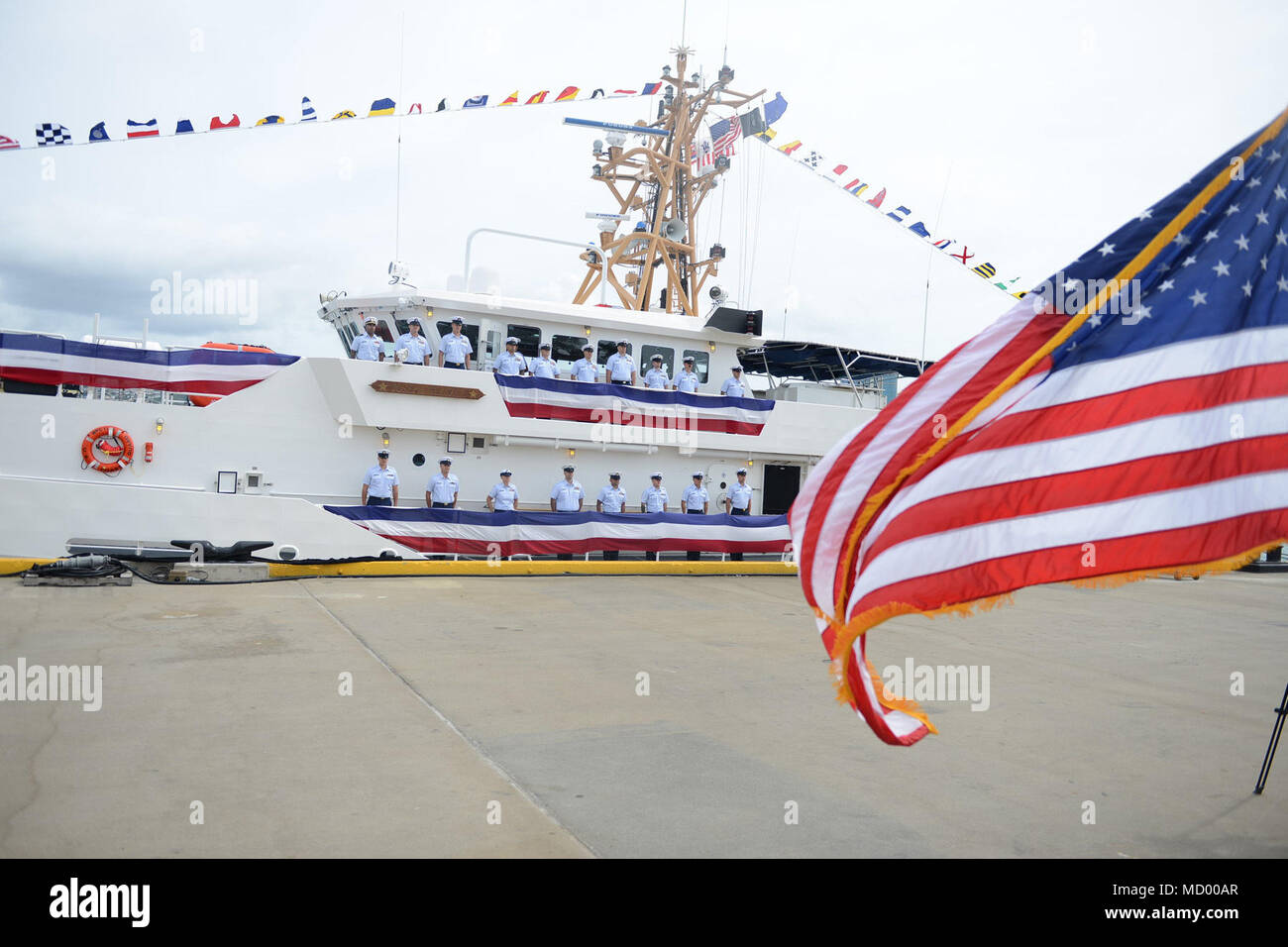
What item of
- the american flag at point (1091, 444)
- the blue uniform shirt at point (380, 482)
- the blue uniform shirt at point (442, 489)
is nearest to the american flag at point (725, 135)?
the blue uniform shirt at point (442, 489)

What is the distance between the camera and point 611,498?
14.2 meters

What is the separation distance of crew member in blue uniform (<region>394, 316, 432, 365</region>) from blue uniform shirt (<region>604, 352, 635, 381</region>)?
3.05 m

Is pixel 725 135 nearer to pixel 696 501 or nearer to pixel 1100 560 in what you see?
pixel 696 501

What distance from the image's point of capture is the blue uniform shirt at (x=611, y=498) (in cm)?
1423

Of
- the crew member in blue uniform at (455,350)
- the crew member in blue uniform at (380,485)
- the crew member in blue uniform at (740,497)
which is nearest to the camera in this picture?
the crew member in blue uniform at (380,485)

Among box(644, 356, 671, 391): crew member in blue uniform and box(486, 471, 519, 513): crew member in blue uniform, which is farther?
box(644, 356, 671, 391): crew member in blue uniform

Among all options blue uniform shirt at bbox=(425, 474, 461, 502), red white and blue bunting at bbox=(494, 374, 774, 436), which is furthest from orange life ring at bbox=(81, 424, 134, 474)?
red white and blue bunting at bbox=(494, 374, 774, 436)

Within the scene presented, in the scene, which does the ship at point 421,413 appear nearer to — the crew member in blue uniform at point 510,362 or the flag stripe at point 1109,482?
the crew member in blue uniform at point 510,362

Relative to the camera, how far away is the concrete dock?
368 cm

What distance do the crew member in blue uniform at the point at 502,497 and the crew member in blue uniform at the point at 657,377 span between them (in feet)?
9.70

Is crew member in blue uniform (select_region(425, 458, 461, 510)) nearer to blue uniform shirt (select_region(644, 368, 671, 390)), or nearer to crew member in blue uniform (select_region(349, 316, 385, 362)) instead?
crew member in blue uniform (select_region(349, 316, 385, 362))

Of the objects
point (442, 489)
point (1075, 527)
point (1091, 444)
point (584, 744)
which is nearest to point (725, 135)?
point (442, 489)
